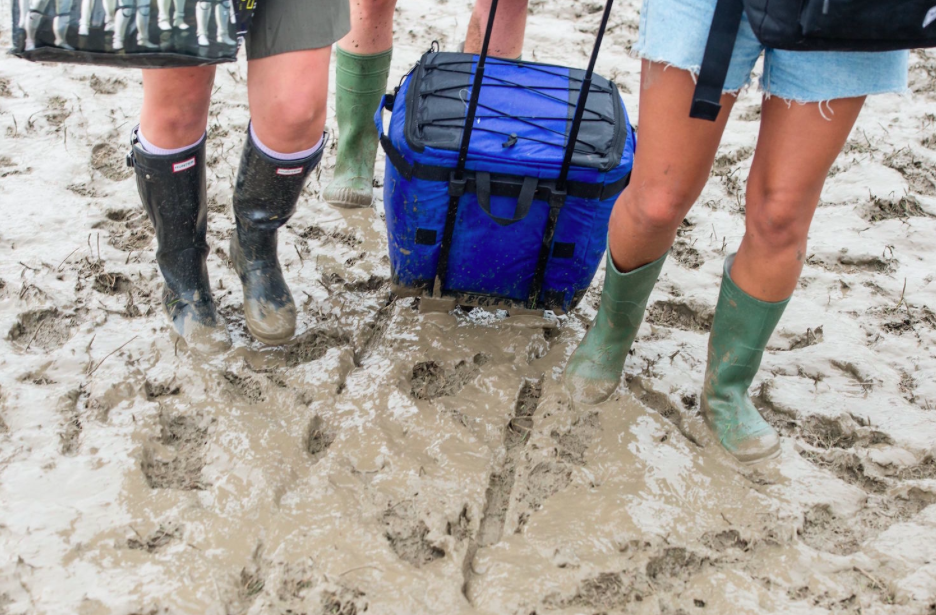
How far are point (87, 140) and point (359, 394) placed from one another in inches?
78.2

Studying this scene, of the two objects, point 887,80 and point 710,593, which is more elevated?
point 887,80

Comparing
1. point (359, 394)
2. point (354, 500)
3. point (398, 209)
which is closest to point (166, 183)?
point (398, 209)

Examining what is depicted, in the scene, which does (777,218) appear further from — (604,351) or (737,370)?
(604,351)

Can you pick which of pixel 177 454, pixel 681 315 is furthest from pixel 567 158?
pixel 177 454

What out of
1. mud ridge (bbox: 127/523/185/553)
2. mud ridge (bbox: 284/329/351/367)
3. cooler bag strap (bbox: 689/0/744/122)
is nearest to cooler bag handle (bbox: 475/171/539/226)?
cooler bag strap (bbox: 689/0/744/122)

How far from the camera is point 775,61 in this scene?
1763mm

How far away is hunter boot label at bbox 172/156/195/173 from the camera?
7.32ft

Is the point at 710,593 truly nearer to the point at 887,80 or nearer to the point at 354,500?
the point at 354,500

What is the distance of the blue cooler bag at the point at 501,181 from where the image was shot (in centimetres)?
228

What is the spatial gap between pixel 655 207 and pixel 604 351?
0.56 m

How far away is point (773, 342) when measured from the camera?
2.77 m

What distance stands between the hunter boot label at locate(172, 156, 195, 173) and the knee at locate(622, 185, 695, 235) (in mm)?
1275

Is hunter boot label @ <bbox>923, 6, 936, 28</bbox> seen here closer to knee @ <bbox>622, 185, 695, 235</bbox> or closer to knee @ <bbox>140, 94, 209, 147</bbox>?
knee @ <bbox>622, 185, 695, 235</bbox>

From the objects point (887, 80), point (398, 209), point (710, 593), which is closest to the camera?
point (887, 80)
